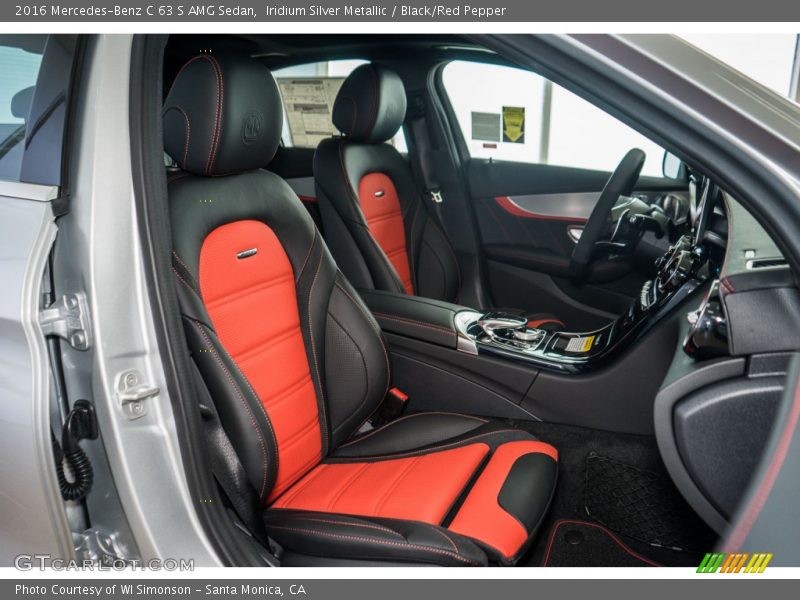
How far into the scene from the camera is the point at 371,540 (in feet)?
4.16

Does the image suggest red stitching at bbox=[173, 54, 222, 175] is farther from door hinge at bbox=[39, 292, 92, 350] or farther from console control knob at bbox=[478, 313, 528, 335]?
console control knob at bbox=[478, 313, 528, 335]

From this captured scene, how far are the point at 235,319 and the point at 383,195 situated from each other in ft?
4.50

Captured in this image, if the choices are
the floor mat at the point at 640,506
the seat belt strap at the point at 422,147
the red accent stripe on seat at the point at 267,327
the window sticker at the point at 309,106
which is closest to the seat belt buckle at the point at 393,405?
the red accent stripe on seat at the point at 267,327

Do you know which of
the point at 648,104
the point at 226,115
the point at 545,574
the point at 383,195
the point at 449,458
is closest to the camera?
the point at 648,104

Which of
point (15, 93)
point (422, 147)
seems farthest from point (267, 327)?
point (422, 147)


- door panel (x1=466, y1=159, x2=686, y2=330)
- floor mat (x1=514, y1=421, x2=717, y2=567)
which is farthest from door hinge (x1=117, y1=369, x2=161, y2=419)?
door panel (x1=466, y1=159, x2=686, y2=330)

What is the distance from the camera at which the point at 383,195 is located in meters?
2.71

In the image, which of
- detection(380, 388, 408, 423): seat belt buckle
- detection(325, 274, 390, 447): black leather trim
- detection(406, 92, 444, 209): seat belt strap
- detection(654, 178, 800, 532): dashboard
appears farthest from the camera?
detection(406, 92, 444, 209): seat belt strap

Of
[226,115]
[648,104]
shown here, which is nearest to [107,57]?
[226,115]

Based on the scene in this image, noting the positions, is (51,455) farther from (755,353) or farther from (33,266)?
(755,353)

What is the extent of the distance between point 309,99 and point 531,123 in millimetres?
1258

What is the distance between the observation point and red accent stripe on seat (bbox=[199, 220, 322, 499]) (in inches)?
56.2

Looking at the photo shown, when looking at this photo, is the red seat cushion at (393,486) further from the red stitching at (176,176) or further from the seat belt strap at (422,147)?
the seat belt strap at (422,147)

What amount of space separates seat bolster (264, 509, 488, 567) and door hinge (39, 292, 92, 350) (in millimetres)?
579
